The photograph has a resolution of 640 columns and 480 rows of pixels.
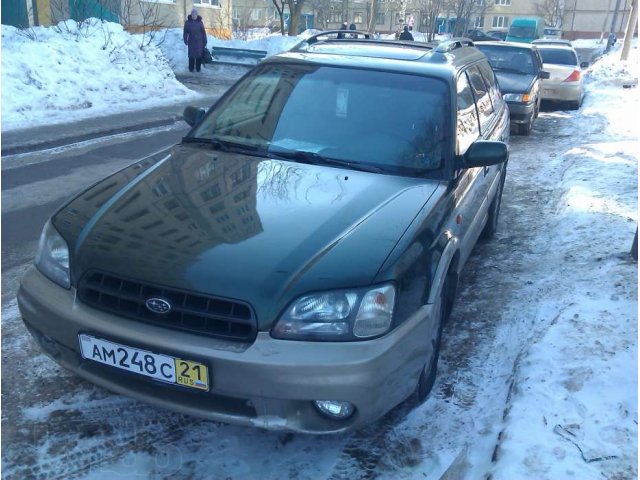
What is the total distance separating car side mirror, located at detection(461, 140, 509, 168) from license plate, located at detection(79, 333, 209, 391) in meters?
2.06

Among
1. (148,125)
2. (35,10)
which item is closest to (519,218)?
(148,125)

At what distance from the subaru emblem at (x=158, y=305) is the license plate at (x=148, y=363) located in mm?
176

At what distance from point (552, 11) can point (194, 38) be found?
59508mm

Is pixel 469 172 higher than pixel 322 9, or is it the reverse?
pixel 322 9

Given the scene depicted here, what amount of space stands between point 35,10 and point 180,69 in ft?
16.0

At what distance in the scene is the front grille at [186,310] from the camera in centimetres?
239

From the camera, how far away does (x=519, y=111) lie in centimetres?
1064

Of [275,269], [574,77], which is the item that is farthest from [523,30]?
[275,269]

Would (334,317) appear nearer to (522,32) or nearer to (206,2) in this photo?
(206,2)

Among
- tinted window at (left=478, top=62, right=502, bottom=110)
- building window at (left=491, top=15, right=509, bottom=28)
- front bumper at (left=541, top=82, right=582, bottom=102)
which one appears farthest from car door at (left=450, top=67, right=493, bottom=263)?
building window at (left=491, top=15, right=509, bottom=28)

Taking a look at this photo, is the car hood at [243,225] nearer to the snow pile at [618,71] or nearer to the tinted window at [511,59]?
the tinted window at [511,59]

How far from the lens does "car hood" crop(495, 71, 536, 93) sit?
10.8 metres

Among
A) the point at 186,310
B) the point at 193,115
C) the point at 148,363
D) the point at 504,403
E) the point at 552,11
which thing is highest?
the point at 552,11

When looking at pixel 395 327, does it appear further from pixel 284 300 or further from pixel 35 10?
pixel 35 10
